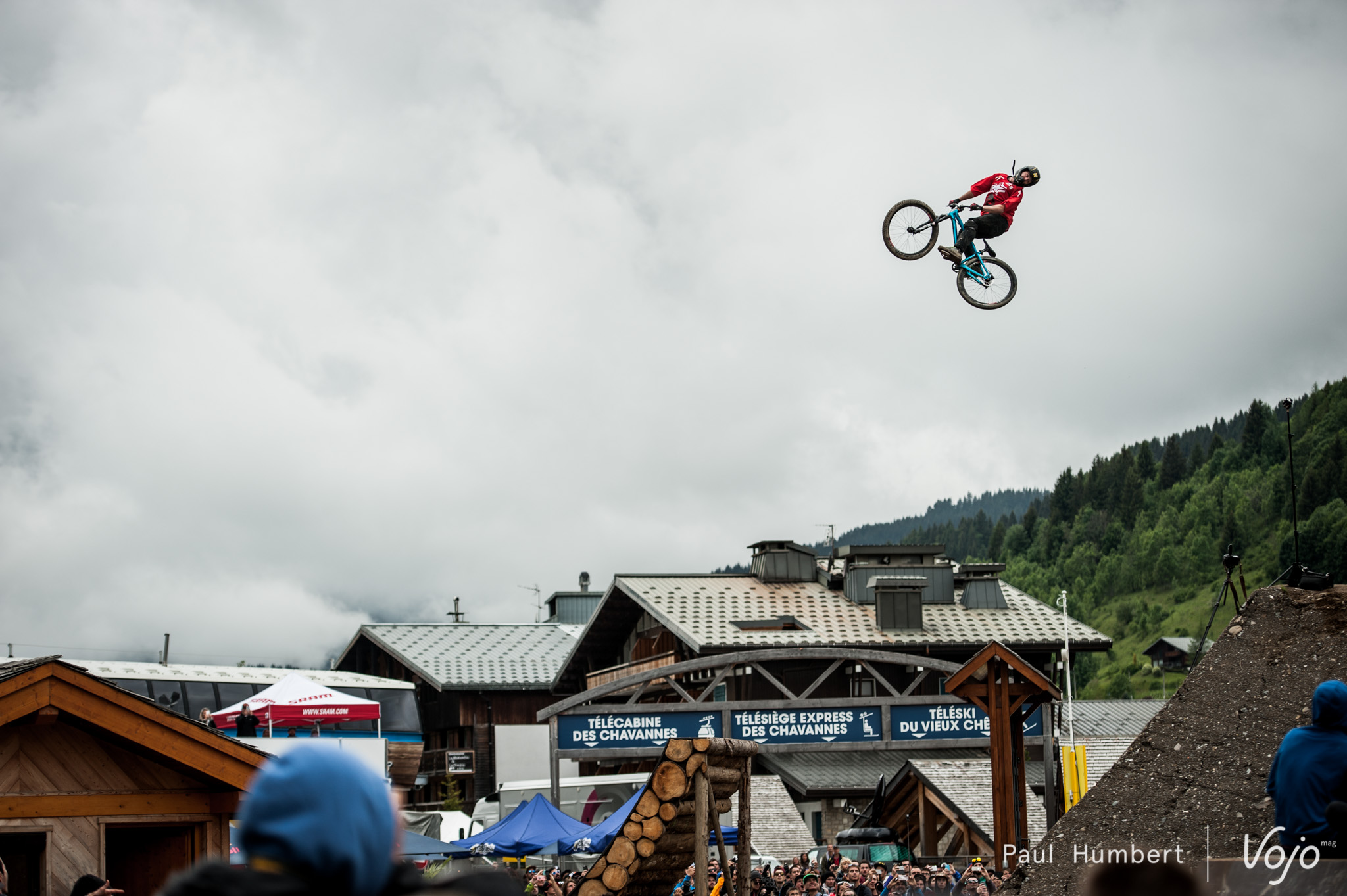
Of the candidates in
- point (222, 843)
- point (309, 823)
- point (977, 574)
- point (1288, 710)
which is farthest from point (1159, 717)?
point (977, 574)

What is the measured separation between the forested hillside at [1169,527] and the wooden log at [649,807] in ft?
321

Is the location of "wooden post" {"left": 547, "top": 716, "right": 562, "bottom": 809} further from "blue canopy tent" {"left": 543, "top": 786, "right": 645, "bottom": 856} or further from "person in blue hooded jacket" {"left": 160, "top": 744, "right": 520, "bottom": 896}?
"person in blue hooded jacket" {"left": 160, "top": 744, "right": 520, "bottom": 896}

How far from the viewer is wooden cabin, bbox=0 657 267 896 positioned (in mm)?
8789

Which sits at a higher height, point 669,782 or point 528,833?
point 669,782

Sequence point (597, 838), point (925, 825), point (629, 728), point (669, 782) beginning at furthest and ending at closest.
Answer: point (925, 825)
point (629, 728)
point (597, 838)
point (669, 782)

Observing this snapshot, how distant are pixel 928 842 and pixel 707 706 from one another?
6826 mm

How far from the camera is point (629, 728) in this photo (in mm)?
21984

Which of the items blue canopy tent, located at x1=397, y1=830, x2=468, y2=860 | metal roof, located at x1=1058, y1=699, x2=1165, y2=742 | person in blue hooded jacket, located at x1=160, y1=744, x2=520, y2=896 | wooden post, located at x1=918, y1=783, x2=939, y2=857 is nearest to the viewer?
person in blue hooded jacket, located at x1=160, y1=744, x2=520, y2=896

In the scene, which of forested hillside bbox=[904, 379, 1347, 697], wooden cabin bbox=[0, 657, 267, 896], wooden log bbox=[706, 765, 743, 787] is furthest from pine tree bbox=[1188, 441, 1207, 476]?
wooden cabin bbox=[0, 657, 267, 896]

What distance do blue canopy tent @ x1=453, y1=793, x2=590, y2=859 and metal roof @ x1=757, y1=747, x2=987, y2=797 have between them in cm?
1010

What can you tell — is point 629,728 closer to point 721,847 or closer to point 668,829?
point 721,847

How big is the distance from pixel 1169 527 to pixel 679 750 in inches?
5327

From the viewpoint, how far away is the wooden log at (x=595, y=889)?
37.6 ft

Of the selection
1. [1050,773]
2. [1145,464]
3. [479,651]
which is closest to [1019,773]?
[1050,773]
